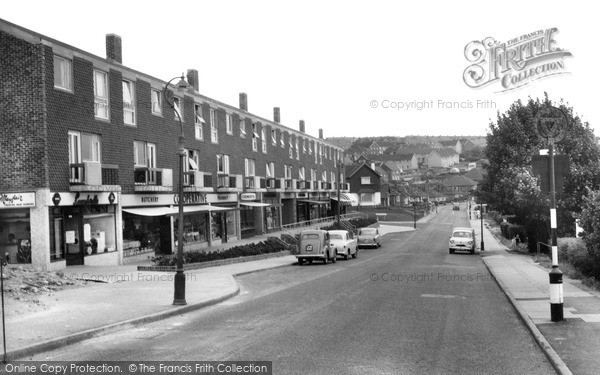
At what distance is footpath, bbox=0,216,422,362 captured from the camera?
11.0 m

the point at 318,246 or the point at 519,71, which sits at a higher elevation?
the point at 519,71

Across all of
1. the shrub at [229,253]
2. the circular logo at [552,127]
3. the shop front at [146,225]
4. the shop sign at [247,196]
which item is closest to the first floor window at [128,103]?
the shop front at [146,225]

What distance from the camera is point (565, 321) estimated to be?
11867 millimetres

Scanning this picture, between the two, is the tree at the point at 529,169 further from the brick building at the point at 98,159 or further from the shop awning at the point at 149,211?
the shop awning at the point at 149,211

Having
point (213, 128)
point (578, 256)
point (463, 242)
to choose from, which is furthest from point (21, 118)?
point (463, 242)

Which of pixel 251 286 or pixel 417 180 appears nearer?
pixel 251 286

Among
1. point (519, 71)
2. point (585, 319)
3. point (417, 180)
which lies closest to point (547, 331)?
point (585, 319)

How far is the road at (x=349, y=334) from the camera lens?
9133 mm

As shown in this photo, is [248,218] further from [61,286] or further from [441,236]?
[61,286]

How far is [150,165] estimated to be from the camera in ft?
99.4

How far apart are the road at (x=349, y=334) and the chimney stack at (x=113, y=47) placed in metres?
16.4

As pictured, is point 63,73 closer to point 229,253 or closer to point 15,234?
point 15,234

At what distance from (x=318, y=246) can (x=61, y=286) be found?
46.4 ft

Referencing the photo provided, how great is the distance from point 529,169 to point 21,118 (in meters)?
29.5
